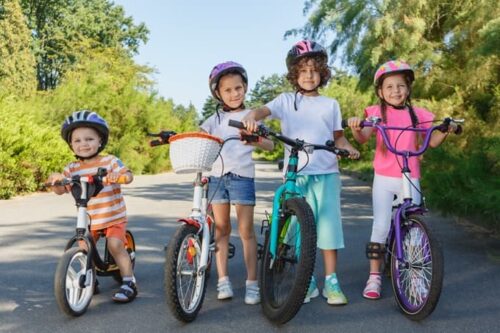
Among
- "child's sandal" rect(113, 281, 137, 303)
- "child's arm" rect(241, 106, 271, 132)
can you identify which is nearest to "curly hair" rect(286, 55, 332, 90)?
"child's arm" rect(241, 106, 271, 132)

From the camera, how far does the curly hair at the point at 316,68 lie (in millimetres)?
4191

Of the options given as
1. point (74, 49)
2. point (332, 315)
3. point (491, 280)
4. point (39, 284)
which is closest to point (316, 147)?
point (332, 315)

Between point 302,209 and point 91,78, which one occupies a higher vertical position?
point 91,78

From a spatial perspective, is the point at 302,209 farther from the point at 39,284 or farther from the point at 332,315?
the point at 39,284

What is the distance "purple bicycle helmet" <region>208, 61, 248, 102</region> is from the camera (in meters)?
4.19

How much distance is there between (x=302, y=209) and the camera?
3686mm

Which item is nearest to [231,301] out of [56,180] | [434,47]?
[56,180]

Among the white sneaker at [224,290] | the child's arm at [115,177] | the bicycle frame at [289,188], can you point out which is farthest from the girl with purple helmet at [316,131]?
the child's arm at [115,177]

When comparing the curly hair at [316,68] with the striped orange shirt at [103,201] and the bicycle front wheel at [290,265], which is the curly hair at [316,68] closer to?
the bicycle front wheel at [290,265]

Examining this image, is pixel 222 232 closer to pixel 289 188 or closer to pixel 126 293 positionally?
pixel 289 188

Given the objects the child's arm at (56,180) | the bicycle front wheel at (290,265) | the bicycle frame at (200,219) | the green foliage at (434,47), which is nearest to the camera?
the bicycle front wheel at (290,265)

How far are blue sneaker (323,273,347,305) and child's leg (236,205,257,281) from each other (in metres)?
0.54

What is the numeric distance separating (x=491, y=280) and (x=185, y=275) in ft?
8.84

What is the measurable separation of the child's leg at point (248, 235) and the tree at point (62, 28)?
156 feet
